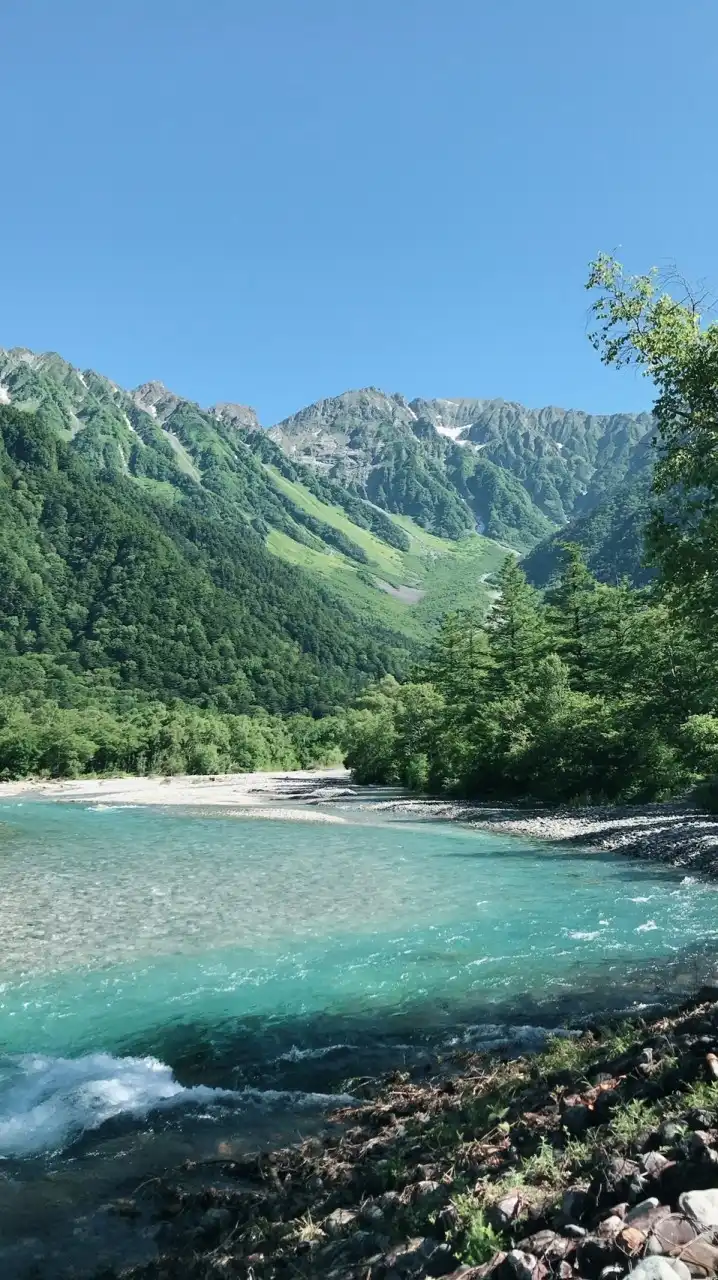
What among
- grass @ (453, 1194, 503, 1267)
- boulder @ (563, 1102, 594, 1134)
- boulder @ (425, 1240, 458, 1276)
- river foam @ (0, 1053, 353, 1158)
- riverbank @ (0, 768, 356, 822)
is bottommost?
riverbank @ (0, 768, 356, 822)

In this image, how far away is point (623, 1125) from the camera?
6223mm

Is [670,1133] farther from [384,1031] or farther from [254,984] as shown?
[254,984]

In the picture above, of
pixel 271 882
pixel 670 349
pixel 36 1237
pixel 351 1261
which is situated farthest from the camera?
pixel 271 882

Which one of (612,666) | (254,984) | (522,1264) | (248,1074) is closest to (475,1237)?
(522,1264)

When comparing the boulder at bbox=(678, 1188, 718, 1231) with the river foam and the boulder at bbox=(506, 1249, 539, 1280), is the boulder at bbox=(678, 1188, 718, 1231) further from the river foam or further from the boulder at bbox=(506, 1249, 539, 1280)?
the river foam

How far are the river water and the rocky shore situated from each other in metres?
0.88

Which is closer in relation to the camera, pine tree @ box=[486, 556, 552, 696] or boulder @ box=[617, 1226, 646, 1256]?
boulder @ box=[617, 1226, 646, 1256]

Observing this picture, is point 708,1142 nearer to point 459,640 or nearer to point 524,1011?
point 524,1011

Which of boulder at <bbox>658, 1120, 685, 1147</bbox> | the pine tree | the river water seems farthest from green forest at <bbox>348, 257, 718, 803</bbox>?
boulder at <bbox>658, 1120, 685, 1147</bbox>

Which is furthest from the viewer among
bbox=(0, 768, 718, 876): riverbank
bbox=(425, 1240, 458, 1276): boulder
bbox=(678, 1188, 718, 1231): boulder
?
bbox=(0, 768, 718, 876): riverbank

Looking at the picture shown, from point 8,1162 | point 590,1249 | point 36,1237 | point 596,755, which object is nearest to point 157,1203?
point 36,1237

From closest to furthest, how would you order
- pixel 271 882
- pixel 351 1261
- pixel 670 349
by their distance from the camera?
1. pixel 351 1261
2. pixel 670 349
3. pixel 271 882

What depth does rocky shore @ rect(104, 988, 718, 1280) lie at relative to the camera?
4.50 metres

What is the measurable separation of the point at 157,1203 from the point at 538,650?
58381 mm
